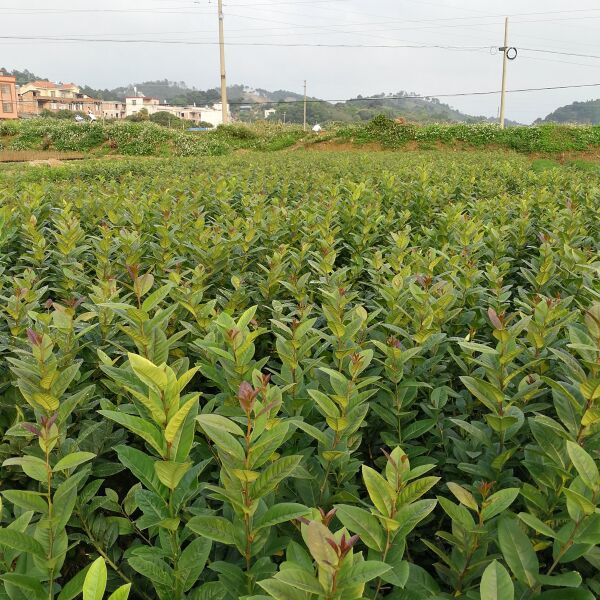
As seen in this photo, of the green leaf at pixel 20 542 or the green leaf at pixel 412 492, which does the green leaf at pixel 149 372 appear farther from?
the green leaf at pixel 412 492

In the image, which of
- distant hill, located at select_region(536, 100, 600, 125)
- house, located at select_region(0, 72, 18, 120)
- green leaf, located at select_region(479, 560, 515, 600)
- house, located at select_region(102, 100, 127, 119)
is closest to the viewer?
green leaf, located at select_region(479, 560, 515, 600)

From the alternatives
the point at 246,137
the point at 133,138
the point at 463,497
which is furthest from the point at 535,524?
the point at 246,137

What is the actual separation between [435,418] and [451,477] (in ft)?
0.60

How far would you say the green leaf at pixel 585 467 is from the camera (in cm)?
118

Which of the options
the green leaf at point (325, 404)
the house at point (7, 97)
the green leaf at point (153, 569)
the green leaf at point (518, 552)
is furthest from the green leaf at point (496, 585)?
the house at point (7, 97)

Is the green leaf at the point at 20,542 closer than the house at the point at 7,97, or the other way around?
the green leaf at the point at 20,542

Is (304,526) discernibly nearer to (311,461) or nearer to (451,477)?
(311,461)

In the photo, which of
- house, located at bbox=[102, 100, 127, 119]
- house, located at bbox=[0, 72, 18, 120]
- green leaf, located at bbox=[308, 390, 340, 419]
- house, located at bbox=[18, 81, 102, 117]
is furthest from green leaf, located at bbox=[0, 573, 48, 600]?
house, located at bbox=[102, 100, 127, 119]

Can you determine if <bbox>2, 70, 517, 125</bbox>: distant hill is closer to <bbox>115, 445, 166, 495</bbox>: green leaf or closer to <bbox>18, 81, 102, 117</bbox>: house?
<bbox>18, 81, 102, 117</bbox>: house

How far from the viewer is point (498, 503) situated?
4.12 ft

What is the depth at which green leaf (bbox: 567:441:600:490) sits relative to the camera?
1181 millimetres

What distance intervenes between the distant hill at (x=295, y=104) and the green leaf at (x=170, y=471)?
114ft

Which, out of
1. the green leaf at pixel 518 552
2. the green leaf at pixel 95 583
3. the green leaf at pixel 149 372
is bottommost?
the green leaf at pixel 518 552

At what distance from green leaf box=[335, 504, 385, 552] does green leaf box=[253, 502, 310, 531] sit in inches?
3.1
